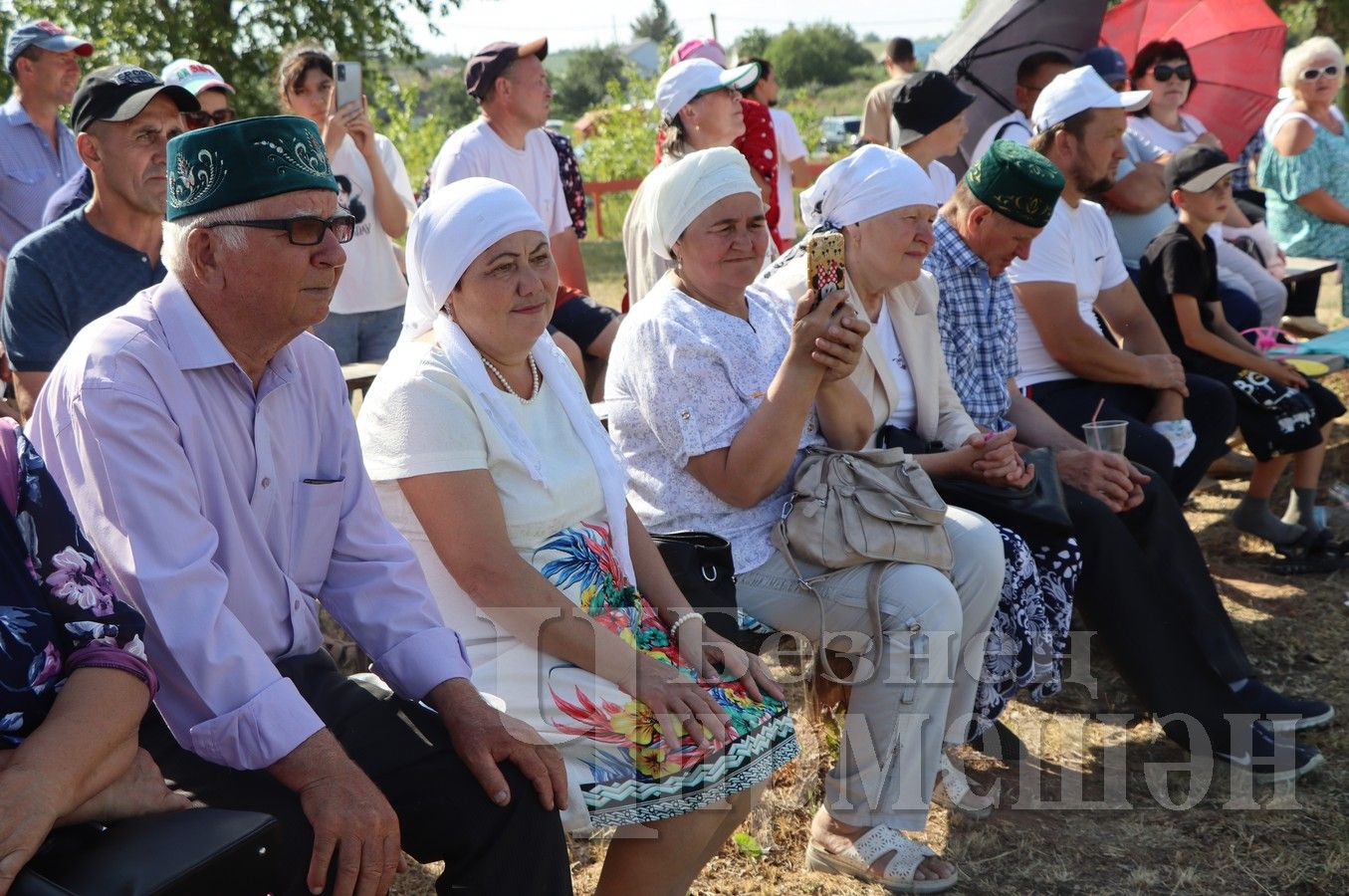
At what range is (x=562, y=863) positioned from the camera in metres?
2.05

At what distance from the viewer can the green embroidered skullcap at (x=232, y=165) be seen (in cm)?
203

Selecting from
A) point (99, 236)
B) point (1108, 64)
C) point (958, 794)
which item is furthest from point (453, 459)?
point (1108, 64)

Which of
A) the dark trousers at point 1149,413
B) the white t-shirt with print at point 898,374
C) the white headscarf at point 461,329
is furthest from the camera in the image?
the dark trousers at point 1149,413

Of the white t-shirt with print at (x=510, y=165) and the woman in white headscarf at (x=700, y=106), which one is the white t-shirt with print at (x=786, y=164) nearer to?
the woman in white headscarf at (x=700, y=106)

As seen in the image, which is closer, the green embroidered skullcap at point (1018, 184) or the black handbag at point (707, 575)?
the black handbag at point (707, 575)

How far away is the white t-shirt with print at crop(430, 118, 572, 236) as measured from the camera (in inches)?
201

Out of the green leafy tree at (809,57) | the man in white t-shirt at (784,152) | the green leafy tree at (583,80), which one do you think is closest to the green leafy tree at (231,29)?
the man in white t-shirt at (784,152)

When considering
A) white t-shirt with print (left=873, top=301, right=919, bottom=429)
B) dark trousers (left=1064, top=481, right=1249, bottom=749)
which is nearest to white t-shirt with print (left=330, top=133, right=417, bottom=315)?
white t-shirt with print (left=873, top=301, right=919, bottom=429)

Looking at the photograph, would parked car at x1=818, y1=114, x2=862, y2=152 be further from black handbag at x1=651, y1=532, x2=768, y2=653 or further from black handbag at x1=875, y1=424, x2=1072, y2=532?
black handbag at x1=651, y1=532, x2=768, y2=653

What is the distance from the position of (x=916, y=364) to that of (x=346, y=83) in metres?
2.74

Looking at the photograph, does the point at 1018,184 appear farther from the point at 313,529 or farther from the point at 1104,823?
the point at 313,529

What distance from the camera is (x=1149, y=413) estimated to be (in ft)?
15.0

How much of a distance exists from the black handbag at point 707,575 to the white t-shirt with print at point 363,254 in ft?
8.76

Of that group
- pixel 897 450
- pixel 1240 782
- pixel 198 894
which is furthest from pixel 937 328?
pixel 198 894
